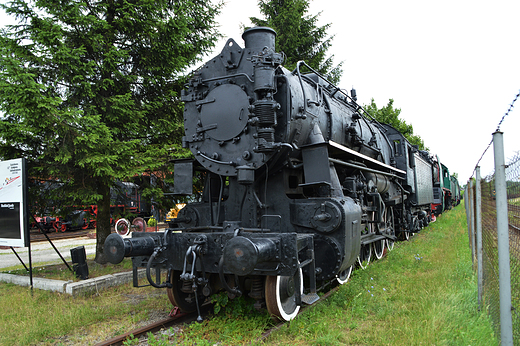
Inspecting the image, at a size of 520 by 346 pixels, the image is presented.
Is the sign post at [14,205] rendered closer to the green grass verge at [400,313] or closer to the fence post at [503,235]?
the green grass verge at [400,313]

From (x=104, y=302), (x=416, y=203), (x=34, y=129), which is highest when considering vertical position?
(x=34, y=129)

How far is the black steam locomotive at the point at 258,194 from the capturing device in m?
4.20

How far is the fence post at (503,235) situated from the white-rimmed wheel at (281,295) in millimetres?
2033

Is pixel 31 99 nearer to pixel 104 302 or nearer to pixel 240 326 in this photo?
pixel 104 302

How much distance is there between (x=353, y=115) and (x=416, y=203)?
218 inches

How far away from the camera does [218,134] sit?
4.93 meters

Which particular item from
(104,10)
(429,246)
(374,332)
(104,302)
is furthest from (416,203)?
(104,10)

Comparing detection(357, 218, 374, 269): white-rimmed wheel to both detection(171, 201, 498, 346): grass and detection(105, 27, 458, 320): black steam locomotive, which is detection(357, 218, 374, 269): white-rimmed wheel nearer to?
detection(171, 201, 498, 346): grass

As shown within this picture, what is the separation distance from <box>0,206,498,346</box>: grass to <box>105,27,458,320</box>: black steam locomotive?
34 centimetres

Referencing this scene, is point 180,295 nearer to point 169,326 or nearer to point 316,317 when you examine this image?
point 169,326

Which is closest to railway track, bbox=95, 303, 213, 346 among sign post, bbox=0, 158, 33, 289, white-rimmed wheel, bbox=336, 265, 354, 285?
white-rimmed wheel, bbox=336, 265, 354, 285

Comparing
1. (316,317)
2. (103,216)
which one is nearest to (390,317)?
(316,317)

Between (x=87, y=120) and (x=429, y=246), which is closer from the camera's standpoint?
(x=87, y=120)

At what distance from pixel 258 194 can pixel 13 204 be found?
440 cm
